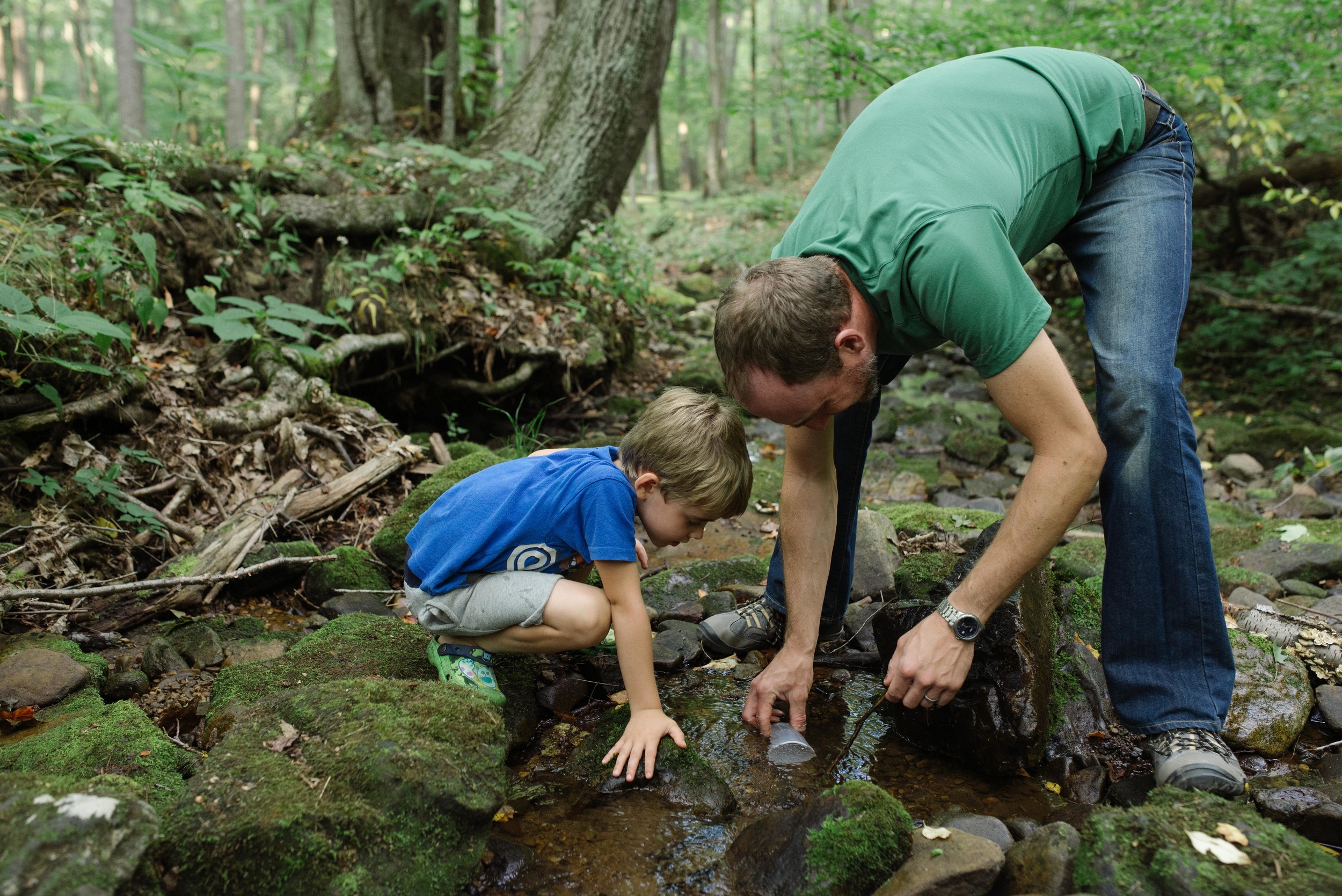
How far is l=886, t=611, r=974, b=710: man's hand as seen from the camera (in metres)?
1.97

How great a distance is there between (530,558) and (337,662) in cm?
71

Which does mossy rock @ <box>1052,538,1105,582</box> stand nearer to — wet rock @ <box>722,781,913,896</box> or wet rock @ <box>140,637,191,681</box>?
wet rock @ <box>722,781,913,896</box>

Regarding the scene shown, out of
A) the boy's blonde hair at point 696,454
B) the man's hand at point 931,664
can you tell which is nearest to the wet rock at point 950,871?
the man's hand at point 931,664

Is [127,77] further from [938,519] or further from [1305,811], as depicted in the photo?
[1305,811]

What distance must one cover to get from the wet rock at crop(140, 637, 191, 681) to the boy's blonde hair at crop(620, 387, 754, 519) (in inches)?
65.0

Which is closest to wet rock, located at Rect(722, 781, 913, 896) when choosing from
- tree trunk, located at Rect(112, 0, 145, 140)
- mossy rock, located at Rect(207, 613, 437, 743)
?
mossy rock, located at Rect(207, 613, 437, 743)

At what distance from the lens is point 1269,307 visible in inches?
284

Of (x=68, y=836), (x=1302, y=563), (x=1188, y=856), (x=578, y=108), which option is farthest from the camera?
(x=578, y=108)

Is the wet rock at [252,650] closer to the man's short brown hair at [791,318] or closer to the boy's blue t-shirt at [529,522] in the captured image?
the boy's blue t-shirt at [529,522]

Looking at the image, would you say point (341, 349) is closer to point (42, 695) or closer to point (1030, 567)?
point (42, 695)

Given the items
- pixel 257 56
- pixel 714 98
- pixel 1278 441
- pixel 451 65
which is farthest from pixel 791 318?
pixel 257 56

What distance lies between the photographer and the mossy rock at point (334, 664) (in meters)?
2.29

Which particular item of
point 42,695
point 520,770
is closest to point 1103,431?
point 520,770

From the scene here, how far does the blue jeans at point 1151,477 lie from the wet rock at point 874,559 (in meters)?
1.22
